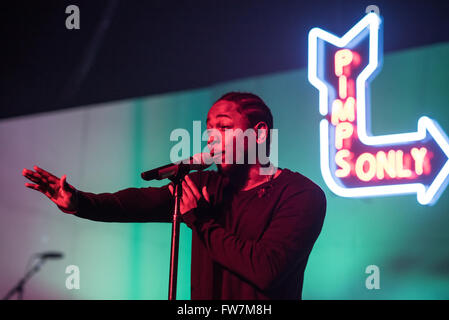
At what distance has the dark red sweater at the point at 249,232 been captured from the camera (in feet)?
4.85

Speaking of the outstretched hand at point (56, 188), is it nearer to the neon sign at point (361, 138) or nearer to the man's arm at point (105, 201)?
the man's arm at point (105, 201)

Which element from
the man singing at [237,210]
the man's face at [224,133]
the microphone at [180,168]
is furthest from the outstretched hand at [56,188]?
the man's face at [224,133]

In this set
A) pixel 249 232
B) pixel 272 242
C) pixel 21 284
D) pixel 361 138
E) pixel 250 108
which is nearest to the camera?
pixel 272 242

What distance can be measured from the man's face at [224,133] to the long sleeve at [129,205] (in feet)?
0.81

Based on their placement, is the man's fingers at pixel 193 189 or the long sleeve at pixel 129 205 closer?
the man's fingers at pixel 193 189

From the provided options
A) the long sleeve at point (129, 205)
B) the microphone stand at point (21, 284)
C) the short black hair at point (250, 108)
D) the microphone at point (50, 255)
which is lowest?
the microphone stand at point (21, 284)

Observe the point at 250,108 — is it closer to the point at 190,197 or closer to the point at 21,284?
the point at 190,197

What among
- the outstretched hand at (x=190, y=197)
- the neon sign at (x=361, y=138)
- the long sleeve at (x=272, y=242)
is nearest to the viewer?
the long sleeve at (x=272, y=242)

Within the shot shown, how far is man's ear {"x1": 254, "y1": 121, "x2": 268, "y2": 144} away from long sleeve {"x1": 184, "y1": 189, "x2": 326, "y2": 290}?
239mm

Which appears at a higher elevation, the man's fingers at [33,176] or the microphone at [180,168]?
the microphone at [180,168]

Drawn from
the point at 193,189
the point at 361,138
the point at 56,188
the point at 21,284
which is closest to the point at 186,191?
the point at 193,189

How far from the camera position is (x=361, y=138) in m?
4.21

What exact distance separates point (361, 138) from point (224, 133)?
2.75 meters

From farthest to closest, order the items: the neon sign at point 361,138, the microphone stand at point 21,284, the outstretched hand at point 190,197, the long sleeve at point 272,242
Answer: the microphone stand at point 21,284
the neon sign at point 361,138
the outstretched hand at point 190,197
the long sleeve at point 272,242
